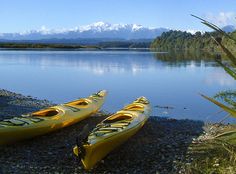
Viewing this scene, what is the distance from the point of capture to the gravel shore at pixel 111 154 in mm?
7691

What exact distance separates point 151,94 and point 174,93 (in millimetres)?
1599

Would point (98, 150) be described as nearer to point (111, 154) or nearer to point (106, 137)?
point (106, 137)

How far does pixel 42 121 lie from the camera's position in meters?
9.88

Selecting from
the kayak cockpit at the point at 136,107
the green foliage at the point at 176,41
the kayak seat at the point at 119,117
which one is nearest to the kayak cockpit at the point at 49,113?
the kayak seat at the point at 119,117

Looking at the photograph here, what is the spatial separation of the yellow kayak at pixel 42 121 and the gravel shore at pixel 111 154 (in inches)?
9.6

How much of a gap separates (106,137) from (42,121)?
2674 millimetres

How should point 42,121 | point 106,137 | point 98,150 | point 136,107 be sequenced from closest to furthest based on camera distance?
point 98,150, point 106,137, point 42,121, point 136,107

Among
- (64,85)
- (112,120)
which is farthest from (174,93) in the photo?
(112,120)

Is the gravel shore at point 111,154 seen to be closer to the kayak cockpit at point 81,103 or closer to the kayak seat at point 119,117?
the kayak seat at point 119,117

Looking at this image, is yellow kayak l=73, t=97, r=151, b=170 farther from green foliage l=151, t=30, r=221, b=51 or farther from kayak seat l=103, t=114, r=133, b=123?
green foliage l=151, t=30, r=221, b=51

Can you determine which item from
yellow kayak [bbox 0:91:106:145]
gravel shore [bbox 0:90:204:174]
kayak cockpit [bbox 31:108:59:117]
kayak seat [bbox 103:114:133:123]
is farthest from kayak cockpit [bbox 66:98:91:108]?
kayak seat [bbox 103:114:133:123]

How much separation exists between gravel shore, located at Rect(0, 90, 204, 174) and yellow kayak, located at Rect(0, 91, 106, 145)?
0.24 meters

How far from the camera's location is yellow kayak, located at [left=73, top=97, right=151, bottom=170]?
716cm

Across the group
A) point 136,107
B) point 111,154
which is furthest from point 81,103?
point 111,154
